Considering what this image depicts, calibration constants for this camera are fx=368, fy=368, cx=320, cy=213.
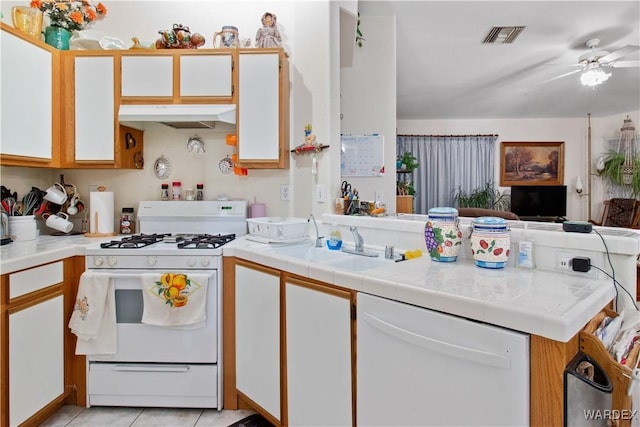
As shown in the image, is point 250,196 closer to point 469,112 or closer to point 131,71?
point 131,71

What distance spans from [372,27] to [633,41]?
284cm

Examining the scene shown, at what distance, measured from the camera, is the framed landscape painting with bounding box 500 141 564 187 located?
696cm

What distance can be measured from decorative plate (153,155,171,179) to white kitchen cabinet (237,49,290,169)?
640 mm

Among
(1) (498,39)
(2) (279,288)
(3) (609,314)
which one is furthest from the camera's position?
(1) (498,39)

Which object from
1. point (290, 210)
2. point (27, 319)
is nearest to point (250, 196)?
point (290, 210)

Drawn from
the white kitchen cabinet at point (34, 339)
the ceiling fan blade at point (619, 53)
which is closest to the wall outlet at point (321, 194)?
the white kitchen cabinet at point (34, 339)

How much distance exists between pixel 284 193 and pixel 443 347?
1764 mm

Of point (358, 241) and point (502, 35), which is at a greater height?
point (502, 35)

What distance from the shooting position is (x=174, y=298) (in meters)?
1.89

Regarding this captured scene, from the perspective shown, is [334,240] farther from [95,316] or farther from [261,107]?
[95,316]

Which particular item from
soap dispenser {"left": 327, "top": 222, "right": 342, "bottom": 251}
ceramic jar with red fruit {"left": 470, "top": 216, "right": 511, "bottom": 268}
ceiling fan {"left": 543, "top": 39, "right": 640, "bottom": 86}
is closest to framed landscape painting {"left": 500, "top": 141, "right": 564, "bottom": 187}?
ceiling fan {"left": 543, "top": 39, "right": 640, "bottom": 86}

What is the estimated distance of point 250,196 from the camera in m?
2.63

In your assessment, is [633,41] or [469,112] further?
[469,112]

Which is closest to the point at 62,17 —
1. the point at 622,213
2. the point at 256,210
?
the point at 256,210
